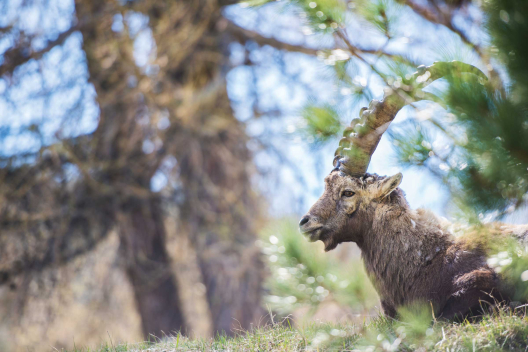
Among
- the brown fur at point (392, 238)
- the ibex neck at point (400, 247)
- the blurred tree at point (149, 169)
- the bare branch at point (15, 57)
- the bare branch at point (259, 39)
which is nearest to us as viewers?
the brown fur at point (392, 238)

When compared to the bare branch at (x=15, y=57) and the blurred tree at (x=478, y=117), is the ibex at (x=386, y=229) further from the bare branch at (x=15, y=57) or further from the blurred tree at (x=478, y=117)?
the bare branch at (x=15, y=57)

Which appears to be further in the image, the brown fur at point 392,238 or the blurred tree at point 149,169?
the blurred tree at point 149,169

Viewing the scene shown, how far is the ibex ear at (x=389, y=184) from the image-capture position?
3900 millimetres

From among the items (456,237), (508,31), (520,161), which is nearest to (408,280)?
(456,237)

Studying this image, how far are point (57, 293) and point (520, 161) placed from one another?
785 cm

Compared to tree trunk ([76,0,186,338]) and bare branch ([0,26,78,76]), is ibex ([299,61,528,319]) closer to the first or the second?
tree trunk ([76,0,186,338])

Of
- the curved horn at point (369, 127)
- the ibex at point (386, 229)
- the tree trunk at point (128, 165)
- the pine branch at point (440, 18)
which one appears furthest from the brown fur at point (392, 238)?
the tree trunk at point (128, 165)

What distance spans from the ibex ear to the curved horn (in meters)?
0.21

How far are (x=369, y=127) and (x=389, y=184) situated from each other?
1.55ft

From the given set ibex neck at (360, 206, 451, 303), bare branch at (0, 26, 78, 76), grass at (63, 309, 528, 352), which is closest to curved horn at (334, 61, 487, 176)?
ibex neck at (360, 206, 451, 303)

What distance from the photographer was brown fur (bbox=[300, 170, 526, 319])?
3.69m

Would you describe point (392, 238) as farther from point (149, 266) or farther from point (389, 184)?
point (149, 266)

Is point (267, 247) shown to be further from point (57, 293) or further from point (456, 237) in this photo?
point (57, 293)

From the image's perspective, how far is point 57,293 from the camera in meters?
8.45
